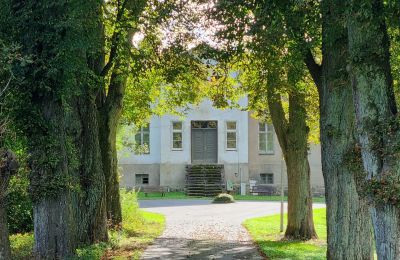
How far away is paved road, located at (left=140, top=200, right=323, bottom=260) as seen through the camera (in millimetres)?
13398

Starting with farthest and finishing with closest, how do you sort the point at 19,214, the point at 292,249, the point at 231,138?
the point at 231,138
the point at 19,214
the point at 292,249

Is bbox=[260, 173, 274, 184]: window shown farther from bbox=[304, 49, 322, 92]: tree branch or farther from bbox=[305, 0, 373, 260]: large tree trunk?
bbox=[305, 0, 373, 260]: large tree trunk

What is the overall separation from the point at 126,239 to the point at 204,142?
79.8 feet

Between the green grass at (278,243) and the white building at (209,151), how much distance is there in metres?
16.8

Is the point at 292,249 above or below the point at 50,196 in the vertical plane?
below

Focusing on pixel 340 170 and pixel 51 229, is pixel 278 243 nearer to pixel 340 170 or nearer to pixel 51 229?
pixel 340 170

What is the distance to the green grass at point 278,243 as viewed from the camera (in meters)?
13.4

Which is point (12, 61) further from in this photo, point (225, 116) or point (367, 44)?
point (225, 116)

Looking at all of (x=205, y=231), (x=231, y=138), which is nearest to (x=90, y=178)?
(x=205, y=231)

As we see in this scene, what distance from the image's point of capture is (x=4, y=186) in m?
7.98

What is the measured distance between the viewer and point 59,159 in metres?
9.92

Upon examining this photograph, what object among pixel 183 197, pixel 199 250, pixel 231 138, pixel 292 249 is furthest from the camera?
pixel 231 138

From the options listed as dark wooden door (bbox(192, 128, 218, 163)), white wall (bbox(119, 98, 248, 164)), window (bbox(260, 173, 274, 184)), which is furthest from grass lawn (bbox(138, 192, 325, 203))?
window (bbox(260, 173, 274, 184))

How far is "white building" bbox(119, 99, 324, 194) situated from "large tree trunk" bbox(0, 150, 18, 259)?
30803 millimetres
